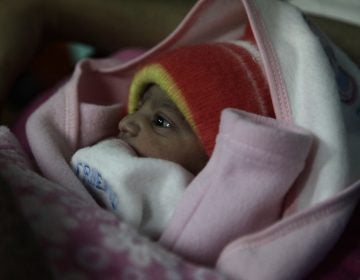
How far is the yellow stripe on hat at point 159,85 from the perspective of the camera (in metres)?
0.74

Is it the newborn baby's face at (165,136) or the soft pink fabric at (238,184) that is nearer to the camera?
the soft pink fabric at (238,184)

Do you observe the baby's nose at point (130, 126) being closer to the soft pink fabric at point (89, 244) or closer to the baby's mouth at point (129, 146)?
the baby's mouth at point (129, 146)

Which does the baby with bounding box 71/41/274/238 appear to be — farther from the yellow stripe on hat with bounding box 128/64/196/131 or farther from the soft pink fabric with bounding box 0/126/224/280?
the soft pink fabric with bounding box 0/126/224/280

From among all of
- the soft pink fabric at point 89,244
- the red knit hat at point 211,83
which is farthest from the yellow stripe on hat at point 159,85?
the soft pink fabric at point 89,244

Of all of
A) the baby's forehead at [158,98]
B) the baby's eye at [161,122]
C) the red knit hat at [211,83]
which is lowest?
the baby's eye at [161,122]

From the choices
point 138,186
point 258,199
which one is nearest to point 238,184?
point 258,199

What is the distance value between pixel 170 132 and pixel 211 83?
8 centimetres

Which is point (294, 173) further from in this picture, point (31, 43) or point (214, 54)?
point (31, 43)

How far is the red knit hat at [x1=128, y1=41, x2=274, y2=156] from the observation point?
732 millimetres

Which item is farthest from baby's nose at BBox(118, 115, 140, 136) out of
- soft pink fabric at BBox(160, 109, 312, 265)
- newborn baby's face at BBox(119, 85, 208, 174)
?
soft pink fabric at BBox(160, 109, 312, 265)

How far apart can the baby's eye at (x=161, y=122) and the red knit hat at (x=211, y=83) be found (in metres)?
0.03

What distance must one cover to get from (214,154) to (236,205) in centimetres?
6

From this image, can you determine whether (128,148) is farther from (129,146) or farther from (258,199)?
(258,199)

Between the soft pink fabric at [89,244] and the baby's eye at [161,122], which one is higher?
the baby's eye at [161,122]
